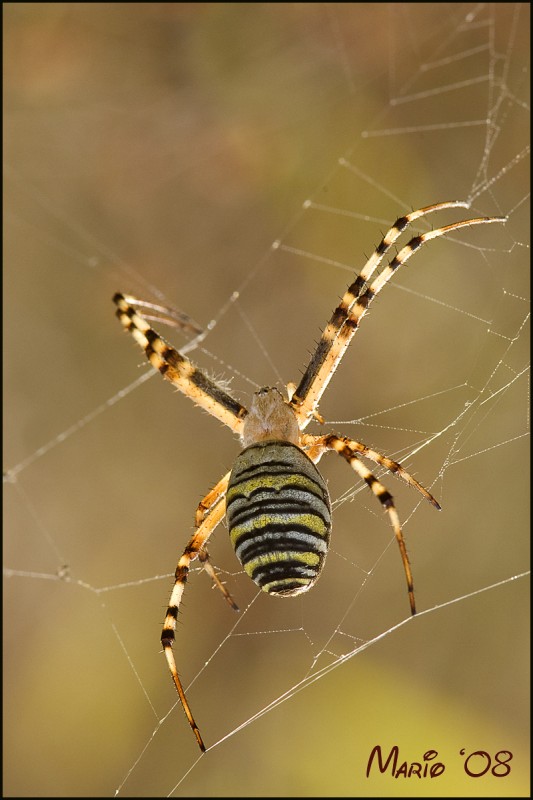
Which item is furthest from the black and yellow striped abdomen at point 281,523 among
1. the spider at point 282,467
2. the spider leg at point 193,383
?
the spider leg at point 193,383

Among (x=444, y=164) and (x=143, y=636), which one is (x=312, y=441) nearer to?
(x=143, y=636)

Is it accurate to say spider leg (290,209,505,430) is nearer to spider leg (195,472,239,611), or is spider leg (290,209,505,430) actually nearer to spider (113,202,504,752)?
spider (113,202,504,752)

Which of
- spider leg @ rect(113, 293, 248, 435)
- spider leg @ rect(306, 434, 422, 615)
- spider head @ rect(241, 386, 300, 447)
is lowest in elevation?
spider leg @ rect(306, 434, 422, 615)

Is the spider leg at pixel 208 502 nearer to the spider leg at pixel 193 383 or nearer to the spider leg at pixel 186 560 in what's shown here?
the spider leg at pixel 186 560

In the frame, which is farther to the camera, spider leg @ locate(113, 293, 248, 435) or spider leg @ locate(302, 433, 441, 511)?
spider leg @ locate(113, 293, 248, 435)

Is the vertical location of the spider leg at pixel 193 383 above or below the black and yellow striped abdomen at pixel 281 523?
above

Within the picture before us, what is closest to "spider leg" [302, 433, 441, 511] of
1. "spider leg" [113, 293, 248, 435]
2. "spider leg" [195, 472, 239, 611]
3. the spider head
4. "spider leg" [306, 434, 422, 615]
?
"spider leg" [306, 434, 422, 615]

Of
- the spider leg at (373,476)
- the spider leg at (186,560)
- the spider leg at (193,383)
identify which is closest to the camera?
the spider leg at (373,476)

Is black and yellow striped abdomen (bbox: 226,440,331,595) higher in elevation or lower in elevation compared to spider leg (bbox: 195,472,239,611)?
lower
